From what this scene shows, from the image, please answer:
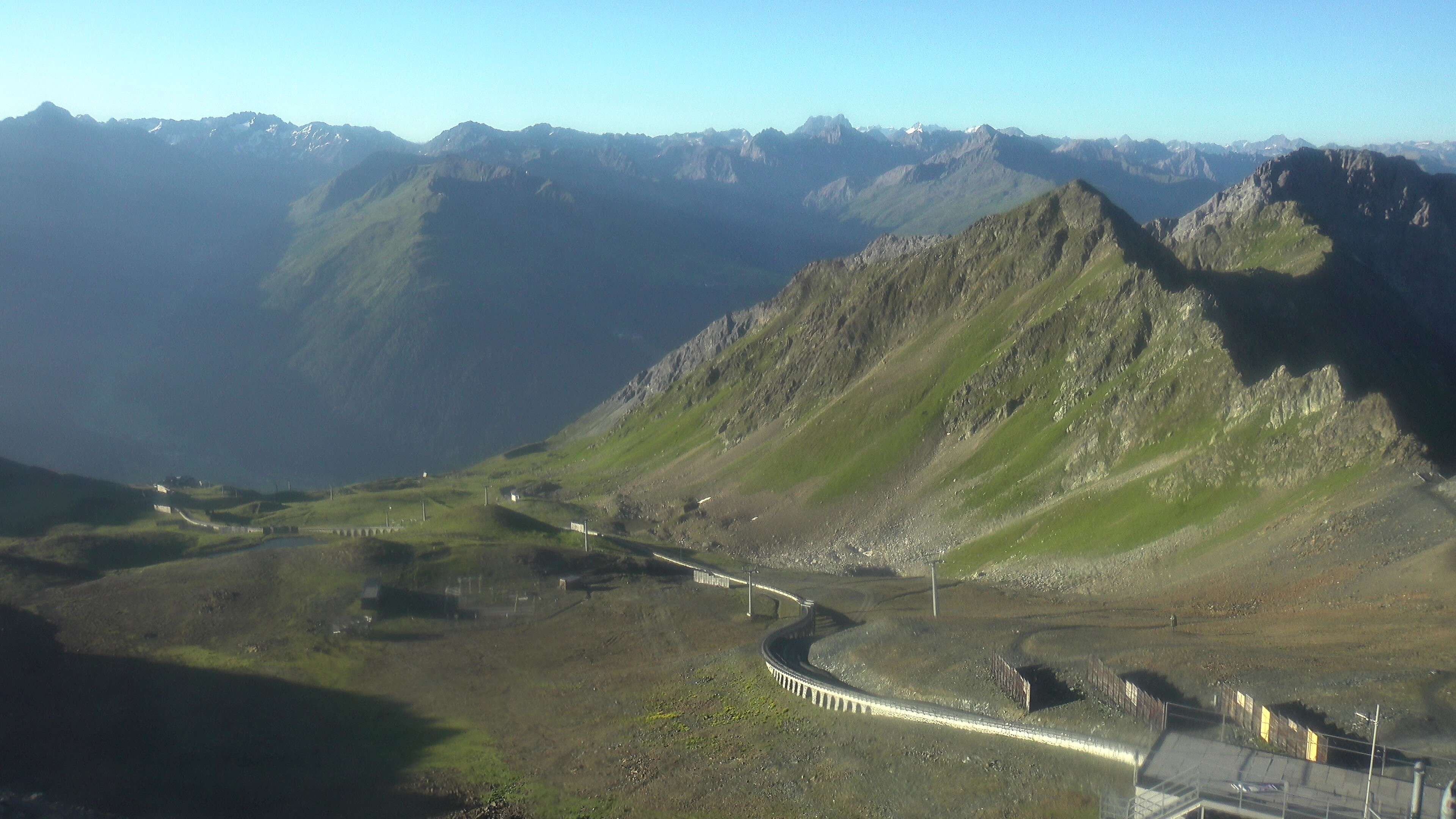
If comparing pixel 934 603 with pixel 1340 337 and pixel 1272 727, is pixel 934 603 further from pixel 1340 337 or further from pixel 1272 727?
pixel 1340 337

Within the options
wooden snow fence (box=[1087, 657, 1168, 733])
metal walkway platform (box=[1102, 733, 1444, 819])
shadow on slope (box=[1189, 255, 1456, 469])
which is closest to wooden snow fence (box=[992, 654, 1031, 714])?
wooden snow fence (box=[1087, 657, 1168, 733])

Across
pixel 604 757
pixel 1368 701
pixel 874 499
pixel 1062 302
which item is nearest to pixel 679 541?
pixel 874 499

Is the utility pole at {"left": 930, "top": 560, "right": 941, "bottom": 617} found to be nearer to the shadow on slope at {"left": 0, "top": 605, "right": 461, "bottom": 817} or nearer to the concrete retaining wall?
the concrete retaining wall

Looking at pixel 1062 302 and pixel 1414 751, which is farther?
pixel 1062 302

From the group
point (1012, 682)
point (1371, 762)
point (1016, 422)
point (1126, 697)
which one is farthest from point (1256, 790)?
point (1016, 422)

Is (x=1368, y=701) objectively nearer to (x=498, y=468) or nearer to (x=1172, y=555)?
(x=1172, y=555)

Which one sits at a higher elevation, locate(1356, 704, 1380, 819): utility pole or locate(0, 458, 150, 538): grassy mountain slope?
locate(1356, 704, 1380, 819): utility pole
